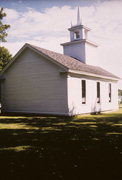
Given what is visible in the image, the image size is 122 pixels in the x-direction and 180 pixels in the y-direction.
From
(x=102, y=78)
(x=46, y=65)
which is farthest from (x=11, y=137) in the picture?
(x=102, y=78)

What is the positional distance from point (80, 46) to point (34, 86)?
8831mm

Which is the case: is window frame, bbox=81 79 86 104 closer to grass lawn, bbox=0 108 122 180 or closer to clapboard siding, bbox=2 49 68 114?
clapboard siding, bbox=2 49 68 114

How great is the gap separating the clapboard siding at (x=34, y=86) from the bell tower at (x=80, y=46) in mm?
7001

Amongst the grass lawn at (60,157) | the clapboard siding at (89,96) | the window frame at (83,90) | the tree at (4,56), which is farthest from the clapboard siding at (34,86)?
the tree at (4,56)

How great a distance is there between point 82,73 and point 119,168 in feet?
43.3

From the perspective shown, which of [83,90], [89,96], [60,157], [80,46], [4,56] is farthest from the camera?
[4,56]

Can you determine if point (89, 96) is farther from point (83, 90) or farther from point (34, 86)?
point (34, 86)

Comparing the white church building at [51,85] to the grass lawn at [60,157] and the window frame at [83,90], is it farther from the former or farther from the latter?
the grass lawn at [60,157]

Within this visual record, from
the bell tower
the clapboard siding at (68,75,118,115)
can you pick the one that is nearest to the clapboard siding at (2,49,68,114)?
the clapboard siding at (68,75,118,115)

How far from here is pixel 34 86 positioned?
18234 millimetres

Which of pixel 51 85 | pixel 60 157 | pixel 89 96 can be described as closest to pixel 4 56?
pixel 51 85

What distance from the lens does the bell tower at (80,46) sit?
23281 mm

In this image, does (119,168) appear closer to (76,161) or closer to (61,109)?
(76,161)

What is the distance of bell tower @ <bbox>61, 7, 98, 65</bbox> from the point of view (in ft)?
76.4
